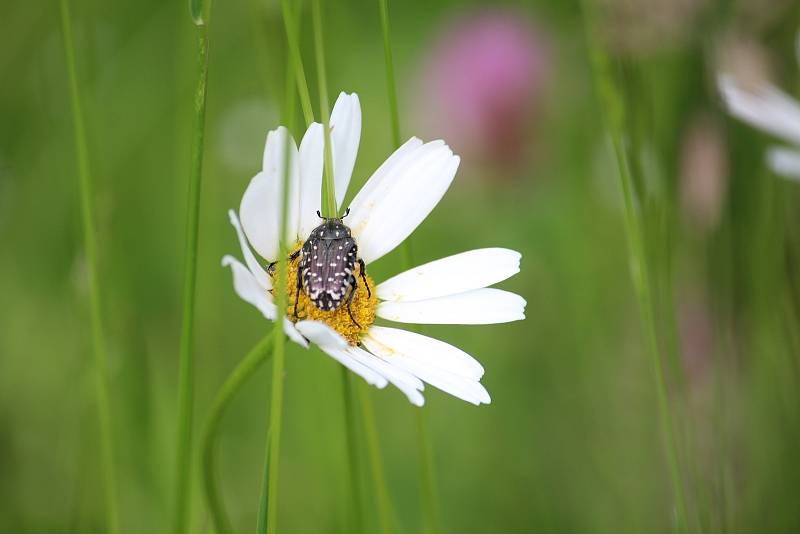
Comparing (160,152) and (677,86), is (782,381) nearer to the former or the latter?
(677,86)

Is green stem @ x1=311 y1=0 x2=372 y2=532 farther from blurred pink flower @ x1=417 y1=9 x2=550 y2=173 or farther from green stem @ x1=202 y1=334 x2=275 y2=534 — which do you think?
blurred pink flower @ x1=417 y1=9 x2=550 y2=173

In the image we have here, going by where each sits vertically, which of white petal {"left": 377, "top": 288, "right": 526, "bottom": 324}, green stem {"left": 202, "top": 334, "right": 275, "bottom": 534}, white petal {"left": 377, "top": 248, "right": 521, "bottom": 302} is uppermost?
white petal {"left": 377, "top": 248, "right": 521, "bottom": 302}

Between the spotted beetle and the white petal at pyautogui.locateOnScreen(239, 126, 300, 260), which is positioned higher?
the white petal at pyautogui.locateOnScreen(239, 126, 300, 260)

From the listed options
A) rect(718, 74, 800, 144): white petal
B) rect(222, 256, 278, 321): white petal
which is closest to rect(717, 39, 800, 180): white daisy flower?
rect(718, 74, 800, 144): white petal

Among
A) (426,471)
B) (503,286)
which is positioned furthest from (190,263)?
(503,286)

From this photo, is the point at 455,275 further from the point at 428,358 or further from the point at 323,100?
the point at 323,100

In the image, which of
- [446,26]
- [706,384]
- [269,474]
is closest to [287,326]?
[269,474]
